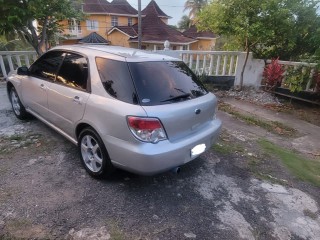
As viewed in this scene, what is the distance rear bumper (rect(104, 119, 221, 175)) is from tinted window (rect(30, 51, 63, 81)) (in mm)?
1631

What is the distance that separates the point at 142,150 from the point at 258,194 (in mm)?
1707

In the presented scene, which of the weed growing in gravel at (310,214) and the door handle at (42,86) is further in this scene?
the door handle at (42,86)

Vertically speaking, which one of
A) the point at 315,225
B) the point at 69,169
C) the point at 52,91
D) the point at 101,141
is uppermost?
the point at 52,91

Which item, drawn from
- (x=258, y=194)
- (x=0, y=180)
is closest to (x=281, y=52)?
(x=258, y=194)

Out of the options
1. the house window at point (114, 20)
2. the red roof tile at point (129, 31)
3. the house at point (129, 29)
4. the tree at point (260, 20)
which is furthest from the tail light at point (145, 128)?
the house window at point (114, 20)

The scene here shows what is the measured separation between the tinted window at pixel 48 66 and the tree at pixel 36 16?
2.94 m

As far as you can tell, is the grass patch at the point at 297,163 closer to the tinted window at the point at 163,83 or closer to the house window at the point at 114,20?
the tinted window at the point at 163,83

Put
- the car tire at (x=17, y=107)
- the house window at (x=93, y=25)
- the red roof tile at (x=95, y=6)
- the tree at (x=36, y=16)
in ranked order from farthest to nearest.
→ the house window at (x=93, y=25) → the red roof tile at (x=95, y=6) → the tree at (x=36, y=16) → the car tire at (x=17, y=107)

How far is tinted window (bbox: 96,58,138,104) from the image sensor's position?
2.68m

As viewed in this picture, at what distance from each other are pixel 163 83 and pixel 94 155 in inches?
48.5

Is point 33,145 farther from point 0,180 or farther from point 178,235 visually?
point 178,235

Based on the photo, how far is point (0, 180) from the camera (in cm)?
306

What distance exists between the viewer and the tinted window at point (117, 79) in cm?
268

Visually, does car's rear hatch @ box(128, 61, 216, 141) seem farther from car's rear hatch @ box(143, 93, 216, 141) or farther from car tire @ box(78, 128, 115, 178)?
car tire @ box(78, 128, 115, 178)
